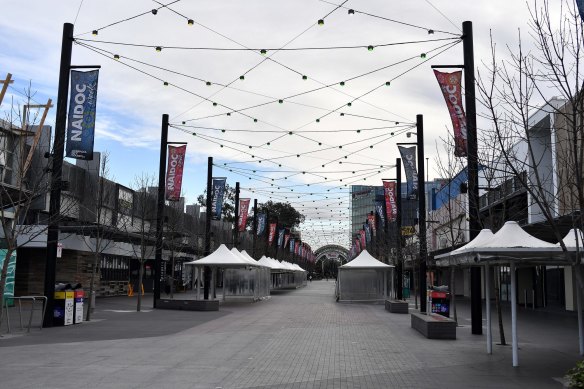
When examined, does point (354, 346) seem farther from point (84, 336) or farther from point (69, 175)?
point (69, 175)

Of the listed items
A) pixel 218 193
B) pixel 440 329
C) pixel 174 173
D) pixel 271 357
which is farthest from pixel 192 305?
pixel 271 357

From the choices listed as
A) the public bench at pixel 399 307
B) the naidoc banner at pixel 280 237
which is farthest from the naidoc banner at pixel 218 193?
the naidoc banner at pixel 280 237

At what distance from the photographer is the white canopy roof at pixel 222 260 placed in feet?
107

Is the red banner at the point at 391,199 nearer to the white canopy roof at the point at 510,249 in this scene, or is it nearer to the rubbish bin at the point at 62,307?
the rubbish bin at the point at 62,307

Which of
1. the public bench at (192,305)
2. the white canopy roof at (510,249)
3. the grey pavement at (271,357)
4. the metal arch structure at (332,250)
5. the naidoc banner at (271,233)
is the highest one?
the metal arch structure at (332,250)

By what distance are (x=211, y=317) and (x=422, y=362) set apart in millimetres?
13446

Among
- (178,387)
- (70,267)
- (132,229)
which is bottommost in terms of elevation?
(178,387)

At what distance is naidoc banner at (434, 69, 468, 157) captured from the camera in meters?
16.1

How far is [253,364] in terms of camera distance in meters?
11.7

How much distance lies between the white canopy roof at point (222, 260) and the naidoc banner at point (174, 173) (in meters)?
6.13

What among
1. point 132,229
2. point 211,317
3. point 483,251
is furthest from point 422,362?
point 132,229

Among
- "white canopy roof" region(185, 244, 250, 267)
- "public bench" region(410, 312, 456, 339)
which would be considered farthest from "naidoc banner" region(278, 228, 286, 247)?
"public bench" region(410, 312, 456, 339)

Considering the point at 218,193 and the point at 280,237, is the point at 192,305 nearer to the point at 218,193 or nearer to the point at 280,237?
the point at 218,193

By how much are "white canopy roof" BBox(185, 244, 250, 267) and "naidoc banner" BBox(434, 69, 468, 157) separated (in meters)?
18.7
